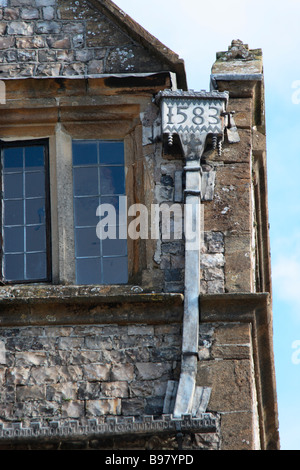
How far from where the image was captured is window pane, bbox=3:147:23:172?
39.7 ft

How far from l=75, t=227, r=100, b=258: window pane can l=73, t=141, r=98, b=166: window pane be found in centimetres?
56

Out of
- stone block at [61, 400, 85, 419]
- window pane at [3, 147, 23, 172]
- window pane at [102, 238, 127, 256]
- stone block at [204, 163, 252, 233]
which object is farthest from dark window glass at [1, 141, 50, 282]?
stone block at [204, 163, 252, 233]

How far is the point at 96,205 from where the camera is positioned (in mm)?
11930

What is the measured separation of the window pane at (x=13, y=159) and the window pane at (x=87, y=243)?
0.73m

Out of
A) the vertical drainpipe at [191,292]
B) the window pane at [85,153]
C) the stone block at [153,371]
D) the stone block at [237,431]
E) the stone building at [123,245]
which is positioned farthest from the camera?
the window pane at [85,153]

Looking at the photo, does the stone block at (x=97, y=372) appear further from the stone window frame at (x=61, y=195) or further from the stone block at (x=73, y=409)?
the stone window frame at (x=61, y=195)

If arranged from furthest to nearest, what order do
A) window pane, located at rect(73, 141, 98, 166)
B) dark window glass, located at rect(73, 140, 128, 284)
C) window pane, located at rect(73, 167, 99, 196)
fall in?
1. window pane, located at rect(73, 141, 98, 166)
2. window pane, located at rect(73, 167, 99, 196)
3. dark window glass, located at rect(73, 140, 128, 284)

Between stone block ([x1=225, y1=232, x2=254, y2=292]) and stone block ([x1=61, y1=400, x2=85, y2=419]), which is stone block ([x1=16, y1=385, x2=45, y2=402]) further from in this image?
stone block ([x1=225, y1=232, x2=254, y2=292])

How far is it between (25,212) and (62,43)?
138 centimetres

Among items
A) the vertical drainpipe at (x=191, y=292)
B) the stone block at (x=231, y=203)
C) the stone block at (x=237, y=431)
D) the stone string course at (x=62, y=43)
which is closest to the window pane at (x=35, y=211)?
the stone string course at (x=62, y=43)

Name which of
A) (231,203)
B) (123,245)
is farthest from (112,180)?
(231,203)

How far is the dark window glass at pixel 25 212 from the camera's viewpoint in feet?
38.7
